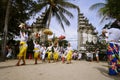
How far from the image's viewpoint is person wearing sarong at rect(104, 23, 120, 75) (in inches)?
373

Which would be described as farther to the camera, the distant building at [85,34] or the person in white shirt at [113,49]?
the distant building at [85,34]

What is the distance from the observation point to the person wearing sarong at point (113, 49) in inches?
373

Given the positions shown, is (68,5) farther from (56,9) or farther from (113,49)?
(113,49)

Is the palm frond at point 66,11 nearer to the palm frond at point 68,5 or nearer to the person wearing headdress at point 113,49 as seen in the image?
the palm frond at point 68,5

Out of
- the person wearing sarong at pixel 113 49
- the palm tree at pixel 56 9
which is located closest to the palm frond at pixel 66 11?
the palm tree at pixel 56 9

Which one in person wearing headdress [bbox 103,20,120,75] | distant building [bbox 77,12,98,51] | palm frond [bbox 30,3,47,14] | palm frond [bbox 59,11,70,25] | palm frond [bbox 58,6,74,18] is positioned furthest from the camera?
distant building [bbox 77,12,98,51]

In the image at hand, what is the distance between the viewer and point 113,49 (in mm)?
9594

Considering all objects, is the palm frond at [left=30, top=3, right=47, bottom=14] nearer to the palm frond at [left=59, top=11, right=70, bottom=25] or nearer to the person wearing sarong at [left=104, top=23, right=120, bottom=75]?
the palm frond at [left=59, top=11, right=70, bottom=25]

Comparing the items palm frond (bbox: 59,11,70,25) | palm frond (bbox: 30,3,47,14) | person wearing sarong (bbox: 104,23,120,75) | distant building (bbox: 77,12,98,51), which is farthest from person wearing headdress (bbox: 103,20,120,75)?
distant building (bbox: 77,12,98,51)

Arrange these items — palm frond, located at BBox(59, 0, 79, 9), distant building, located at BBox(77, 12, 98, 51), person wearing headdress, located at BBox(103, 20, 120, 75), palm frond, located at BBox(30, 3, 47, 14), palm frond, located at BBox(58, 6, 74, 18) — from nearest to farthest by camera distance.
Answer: person wearing headdress, located at BBox(103, 20, 120, 75)
palm frond, located at BBox(30, 3, 47, 14)
palm frond, located at BBox(59, 0, 79, 9)
palm frond, located at BBox(58, 6, 74, 18)
distant building, located at BBox(77, 12, 98, 51)

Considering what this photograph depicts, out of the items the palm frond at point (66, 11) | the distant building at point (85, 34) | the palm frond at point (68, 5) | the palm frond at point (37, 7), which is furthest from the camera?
the distant building at point (85, 34)

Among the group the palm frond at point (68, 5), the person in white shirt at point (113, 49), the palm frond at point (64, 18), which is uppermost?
the palm frond at point (68, 5)

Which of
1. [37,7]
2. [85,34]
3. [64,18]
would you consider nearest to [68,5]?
[64,18]

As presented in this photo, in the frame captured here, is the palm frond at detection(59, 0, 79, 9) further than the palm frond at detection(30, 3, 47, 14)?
Yes
